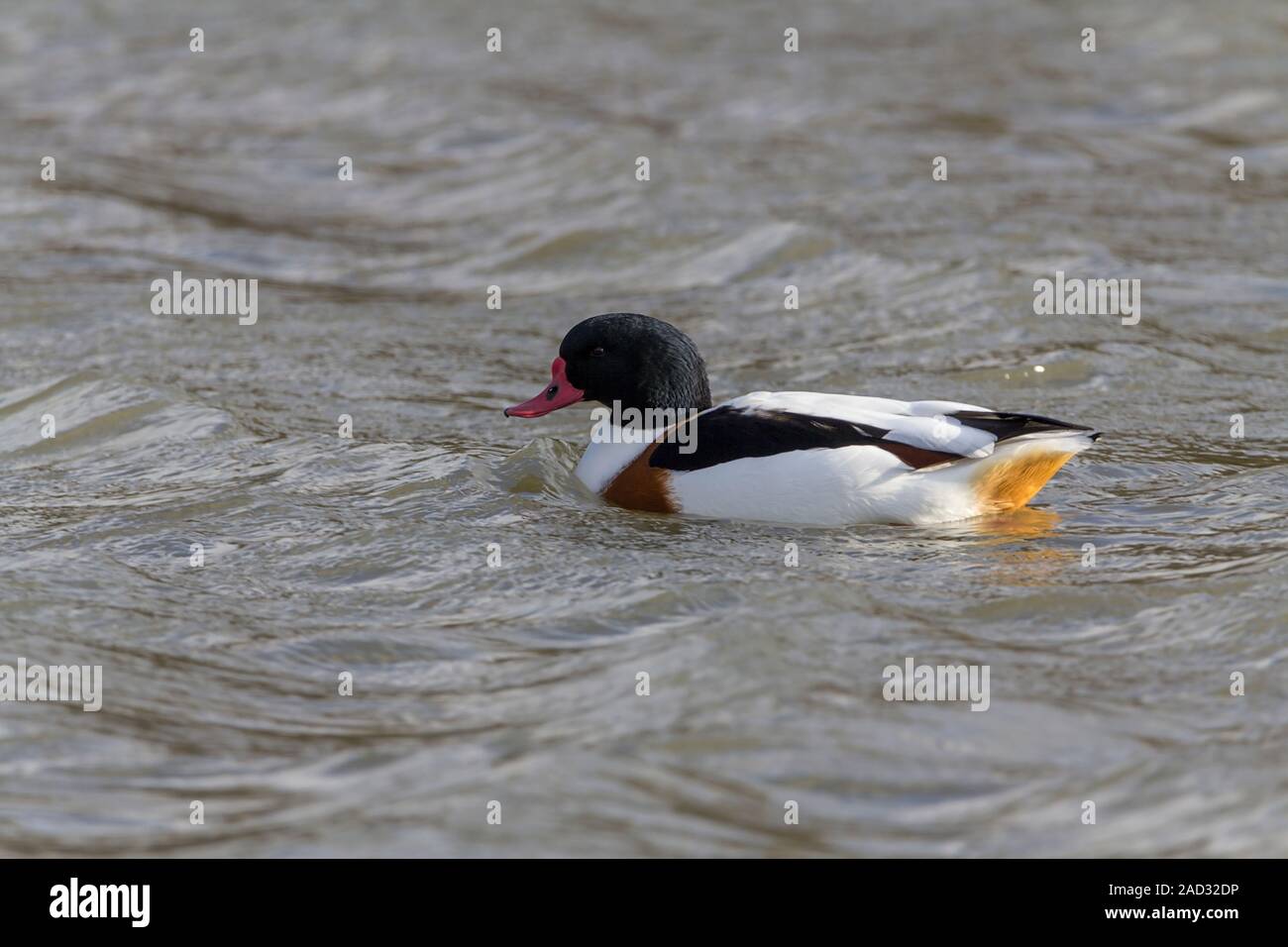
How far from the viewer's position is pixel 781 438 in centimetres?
732

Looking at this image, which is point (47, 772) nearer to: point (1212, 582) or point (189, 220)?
point (1212, 582)

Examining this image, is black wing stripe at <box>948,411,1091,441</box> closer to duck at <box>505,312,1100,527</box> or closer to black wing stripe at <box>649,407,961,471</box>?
duck at <box>505,312,1100,527</box>

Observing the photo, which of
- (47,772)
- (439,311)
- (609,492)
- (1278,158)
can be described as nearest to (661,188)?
(439,311)

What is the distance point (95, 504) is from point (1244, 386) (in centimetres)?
608

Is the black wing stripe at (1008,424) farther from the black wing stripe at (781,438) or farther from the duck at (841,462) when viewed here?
the black wing stripe at (781,438)

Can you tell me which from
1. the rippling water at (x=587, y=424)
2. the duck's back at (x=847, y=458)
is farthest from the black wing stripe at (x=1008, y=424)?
the rippling water at (x=587, y=424)

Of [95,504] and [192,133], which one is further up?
[192,133]

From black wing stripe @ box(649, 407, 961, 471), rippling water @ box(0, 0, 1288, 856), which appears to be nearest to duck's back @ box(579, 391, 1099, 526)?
black wing stripe @ box(649, 407, 961, 471)

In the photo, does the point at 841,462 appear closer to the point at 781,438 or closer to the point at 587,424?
the point at 781,438

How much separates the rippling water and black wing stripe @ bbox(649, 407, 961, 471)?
34cm

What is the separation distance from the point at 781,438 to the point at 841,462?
267mm

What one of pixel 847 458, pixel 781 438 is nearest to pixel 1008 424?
pixel 847 458

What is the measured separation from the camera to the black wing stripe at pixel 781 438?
7.31m
